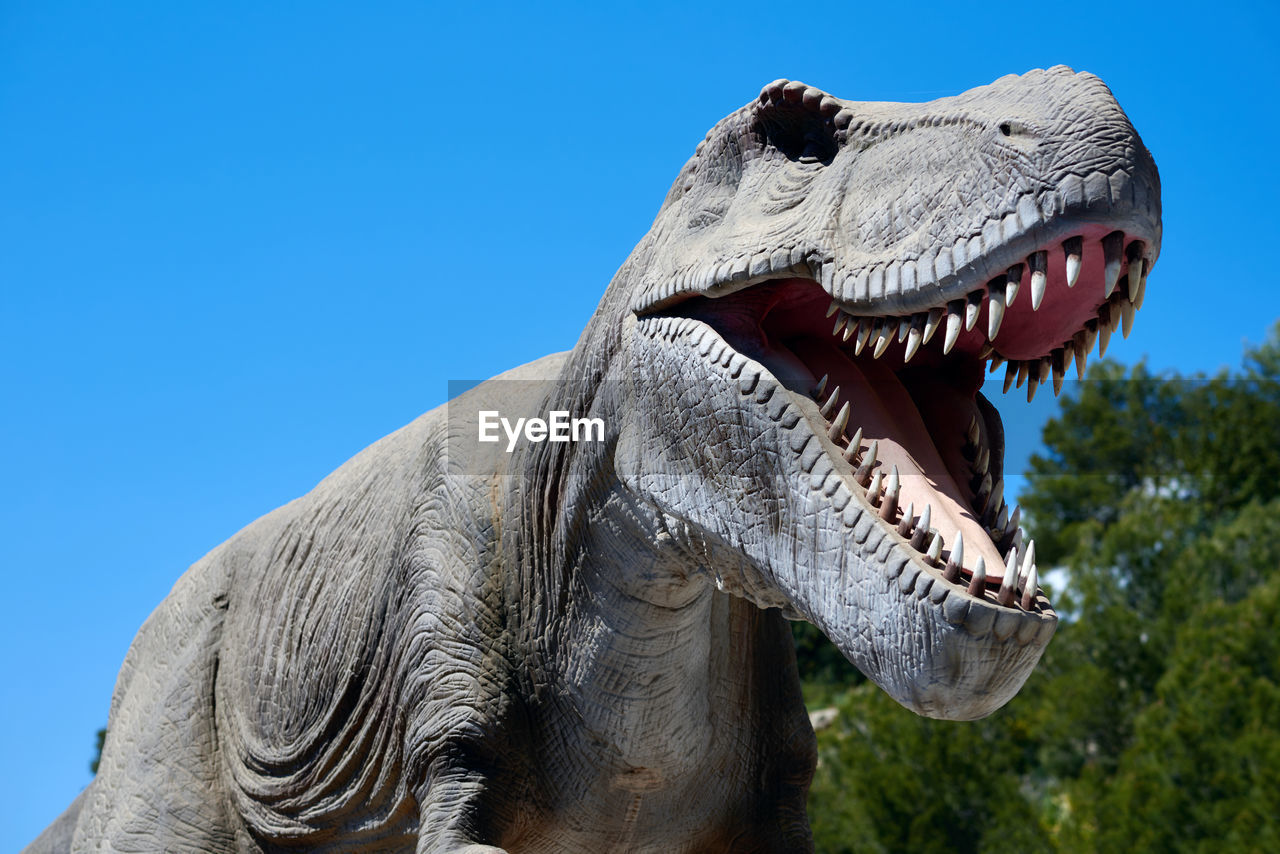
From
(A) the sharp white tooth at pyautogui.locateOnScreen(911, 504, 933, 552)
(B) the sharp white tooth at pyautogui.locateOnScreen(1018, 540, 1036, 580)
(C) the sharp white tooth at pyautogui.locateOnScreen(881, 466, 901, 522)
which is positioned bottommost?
(B) the sharp white tooth at pyautogui.locateOnScreen(1018, 540, 1036, 580)

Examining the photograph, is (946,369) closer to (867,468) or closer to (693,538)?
(867,468)

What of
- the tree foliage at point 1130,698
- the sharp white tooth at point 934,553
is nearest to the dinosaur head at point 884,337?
the sharp white tooth at point 934,553

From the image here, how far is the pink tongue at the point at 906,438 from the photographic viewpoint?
6.93ft

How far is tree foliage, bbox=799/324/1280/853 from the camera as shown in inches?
766

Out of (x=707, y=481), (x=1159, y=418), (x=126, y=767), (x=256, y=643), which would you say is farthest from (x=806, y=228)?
(x=1159, y=418)

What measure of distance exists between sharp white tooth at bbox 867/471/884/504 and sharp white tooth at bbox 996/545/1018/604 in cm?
24

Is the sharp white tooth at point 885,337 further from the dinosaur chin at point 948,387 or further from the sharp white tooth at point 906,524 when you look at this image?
the sharp white tooth at point 906,524

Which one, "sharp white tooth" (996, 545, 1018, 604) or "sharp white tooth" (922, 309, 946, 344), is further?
"sharp white tooth" (922, 309, 946, 344)

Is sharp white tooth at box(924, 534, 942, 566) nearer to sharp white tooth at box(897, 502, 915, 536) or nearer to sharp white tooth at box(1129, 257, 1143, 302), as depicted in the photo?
sharp white tooth at box(897, 502, 915, 536)

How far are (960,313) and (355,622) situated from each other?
1.81m

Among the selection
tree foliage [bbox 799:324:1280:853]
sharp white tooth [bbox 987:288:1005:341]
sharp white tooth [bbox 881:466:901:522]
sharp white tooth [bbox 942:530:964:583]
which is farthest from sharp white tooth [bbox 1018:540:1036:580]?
tree foliage [bbox 799:324:1280:853]

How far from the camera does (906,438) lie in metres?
2.38

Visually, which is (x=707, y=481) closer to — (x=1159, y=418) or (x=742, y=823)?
(x=742, y=823)

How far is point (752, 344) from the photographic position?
2463 millimetres
